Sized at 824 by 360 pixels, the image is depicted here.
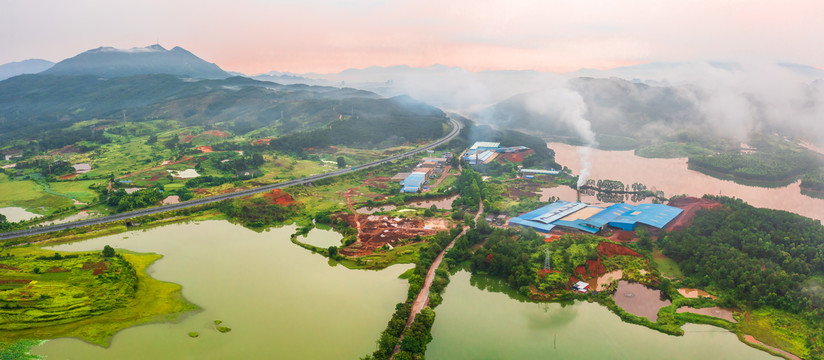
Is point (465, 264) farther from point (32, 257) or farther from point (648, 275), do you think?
point (32, 257)

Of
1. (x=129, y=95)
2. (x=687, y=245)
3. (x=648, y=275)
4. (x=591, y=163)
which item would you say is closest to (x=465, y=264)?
(x=648, y=275)

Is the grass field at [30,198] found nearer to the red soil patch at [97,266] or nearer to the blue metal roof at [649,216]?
the red soil patch at [97,266]

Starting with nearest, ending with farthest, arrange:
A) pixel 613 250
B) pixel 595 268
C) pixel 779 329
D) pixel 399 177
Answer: pixel 779 329 → pixel 595 268 → pixel 613 250 → pixel 399 177

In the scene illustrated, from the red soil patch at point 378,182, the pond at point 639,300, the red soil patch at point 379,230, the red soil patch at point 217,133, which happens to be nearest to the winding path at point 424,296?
the red soil patch at point 379,230

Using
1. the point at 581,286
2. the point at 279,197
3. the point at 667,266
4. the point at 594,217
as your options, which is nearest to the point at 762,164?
the point at 594,217

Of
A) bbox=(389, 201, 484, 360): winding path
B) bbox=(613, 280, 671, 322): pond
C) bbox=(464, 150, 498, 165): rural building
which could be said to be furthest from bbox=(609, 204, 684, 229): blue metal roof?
bbox=(464, 150, 498, 165): rural building

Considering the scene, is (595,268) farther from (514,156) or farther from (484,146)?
(484,146)
